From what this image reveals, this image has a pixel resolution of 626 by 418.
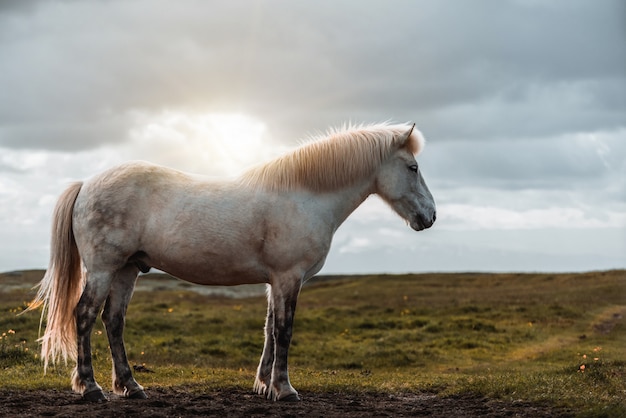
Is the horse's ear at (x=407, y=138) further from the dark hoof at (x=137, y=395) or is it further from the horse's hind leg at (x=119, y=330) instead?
the dark hoof at (x=137, y=395)

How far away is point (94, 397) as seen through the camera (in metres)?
9.29

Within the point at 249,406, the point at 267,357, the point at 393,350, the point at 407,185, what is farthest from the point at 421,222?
the point at 393,350

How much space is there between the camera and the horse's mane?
969 cm

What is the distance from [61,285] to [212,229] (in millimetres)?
2574

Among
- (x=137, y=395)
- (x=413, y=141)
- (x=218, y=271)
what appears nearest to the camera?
(x=218, y=271)

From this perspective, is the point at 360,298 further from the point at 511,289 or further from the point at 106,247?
the point at 106,247

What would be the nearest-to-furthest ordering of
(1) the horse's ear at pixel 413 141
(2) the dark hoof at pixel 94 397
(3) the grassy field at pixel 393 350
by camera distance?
(2) the dark hoof at pixel 94 397
(1) the horse's ear at pixel 413 141
(3) the grassy field at pixel 393 350

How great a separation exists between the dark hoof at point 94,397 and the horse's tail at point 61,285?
31.7 inches

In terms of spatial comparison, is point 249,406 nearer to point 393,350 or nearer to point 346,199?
point 346,199

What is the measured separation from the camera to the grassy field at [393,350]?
A: 37.6 ft

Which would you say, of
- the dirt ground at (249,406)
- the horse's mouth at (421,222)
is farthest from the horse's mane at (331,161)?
the dirt ground at (249,406)

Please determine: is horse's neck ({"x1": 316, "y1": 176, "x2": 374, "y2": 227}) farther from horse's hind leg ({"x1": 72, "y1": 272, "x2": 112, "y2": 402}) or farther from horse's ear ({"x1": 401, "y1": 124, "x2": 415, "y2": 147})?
horse's hind leg ({"x1": 72, "y1": 272, "x2": 112, "y2": 402})

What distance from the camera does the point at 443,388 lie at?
1209cm

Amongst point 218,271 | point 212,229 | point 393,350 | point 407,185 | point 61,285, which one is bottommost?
point 393,350
